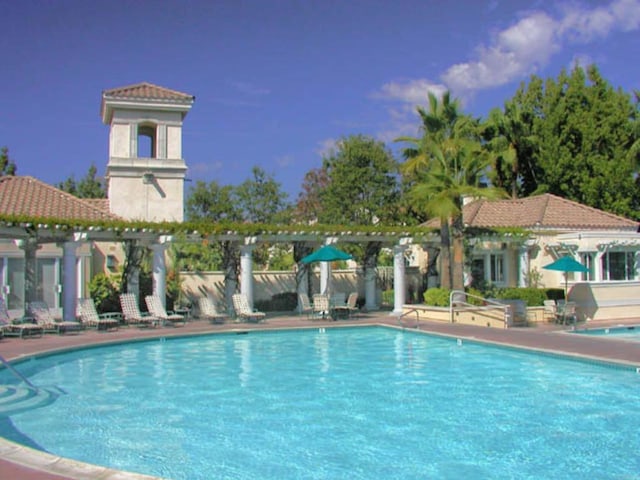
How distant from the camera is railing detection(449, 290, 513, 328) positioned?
20594 millimetres

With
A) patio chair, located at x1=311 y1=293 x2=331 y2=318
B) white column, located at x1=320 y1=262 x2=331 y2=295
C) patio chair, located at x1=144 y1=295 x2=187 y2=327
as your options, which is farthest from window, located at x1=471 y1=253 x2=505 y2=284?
patio chair, located at x1=144 y1=295 x2=187 y2=327

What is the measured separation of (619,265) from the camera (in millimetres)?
24688

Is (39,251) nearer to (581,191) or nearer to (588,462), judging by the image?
(588,462)

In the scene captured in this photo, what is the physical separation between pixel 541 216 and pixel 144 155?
17659 mm

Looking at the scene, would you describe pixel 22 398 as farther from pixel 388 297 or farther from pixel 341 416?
pixel 388 297

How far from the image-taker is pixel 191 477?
7.32 metres

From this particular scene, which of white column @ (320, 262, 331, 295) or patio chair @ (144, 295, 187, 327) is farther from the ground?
white column @ (320, 262, 331, 295)

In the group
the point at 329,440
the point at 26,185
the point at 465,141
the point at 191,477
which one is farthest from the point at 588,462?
the point at 26,185

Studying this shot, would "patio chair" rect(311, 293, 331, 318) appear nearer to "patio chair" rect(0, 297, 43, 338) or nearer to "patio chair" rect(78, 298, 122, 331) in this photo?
"patio chair" rect(78, 298, 122, 331)

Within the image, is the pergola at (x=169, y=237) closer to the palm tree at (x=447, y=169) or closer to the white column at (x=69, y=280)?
the white column at (x=69, y=280)

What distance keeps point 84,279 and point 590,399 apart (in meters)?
22.3

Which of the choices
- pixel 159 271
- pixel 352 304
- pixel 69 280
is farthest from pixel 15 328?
pixel 352 304

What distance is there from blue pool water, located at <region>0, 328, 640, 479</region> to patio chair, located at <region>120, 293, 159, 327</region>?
461cm

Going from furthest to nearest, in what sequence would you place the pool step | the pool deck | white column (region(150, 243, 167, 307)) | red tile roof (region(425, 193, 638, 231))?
red tile roof (region(425, 193, 638, 231))
white column (region(150, 243, 167, 307))
the pool step
the pool deck
